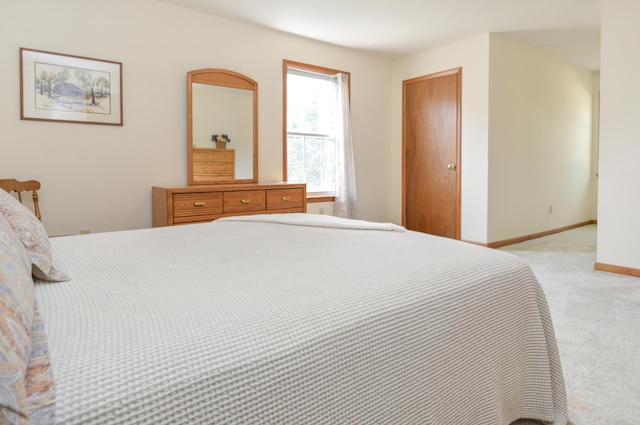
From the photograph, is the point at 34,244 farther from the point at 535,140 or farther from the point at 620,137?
the point at 535,140

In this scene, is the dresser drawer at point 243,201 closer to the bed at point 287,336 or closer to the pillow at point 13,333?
the bed at point 287,336

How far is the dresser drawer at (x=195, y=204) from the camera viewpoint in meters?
3.42

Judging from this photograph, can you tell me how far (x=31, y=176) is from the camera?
3.14 meters

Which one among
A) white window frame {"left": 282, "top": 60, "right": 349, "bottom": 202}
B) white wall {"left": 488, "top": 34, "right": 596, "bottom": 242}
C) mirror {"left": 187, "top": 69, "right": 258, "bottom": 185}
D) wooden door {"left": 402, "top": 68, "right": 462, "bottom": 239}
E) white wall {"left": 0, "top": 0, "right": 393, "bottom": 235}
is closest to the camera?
white wall {"left": 0, "top": 0, "right": 393, "bottom": 235}

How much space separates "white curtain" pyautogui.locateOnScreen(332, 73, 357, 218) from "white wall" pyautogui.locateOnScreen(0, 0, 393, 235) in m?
0.72

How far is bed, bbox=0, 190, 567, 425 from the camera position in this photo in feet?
2.10

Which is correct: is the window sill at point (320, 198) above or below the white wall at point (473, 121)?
below

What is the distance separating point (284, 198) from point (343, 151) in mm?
1191

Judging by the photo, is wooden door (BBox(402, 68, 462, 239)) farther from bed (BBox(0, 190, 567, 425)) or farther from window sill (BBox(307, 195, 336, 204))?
bed (BBox(0, 190, 567, 425))

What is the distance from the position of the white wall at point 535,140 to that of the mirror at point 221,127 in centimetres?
269

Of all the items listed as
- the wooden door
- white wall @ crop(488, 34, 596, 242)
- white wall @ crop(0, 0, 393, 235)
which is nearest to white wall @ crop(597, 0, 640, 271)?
white wall @ crop(488, 34, 596, 242)

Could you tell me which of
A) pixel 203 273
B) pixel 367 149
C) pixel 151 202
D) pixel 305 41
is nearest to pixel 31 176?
pixel 151 202

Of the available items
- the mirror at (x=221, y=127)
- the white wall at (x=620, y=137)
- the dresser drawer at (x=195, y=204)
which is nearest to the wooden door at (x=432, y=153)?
the white wall at (x=620, y=137)

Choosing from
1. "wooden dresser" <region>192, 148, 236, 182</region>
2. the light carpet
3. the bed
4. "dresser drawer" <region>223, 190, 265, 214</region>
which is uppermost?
"wooden dresser" <region>192, 148, 236, 182</region>
